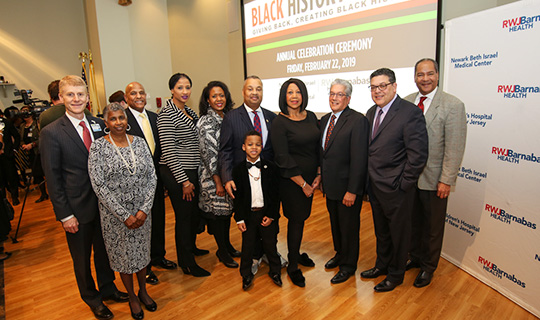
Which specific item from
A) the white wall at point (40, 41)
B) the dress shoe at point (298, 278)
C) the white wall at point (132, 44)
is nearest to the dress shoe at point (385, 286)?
the dress shoe at point (298, 278)

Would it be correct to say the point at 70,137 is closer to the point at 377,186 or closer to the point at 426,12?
the point at 377,186

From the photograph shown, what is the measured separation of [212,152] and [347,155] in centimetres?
111

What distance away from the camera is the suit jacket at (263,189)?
248 centimetres

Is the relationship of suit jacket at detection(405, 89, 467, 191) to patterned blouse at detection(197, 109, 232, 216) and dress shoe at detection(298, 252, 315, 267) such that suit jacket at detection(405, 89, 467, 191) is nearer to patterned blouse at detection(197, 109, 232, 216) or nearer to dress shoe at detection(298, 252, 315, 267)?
dress shoe at detection(298, 252, 315, 267)

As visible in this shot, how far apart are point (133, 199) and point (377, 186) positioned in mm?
1777

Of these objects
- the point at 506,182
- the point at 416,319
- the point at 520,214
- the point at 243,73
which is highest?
the point at 243,73

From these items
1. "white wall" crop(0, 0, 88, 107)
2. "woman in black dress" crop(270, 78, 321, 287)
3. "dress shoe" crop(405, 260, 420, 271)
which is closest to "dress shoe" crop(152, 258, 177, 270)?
"woman in black dress" crop(270, 78, 321, 287)

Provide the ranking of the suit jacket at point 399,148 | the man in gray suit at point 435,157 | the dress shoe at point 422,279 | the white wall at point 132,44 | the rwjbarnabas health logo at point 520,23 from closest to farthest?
→ the rwjbarnabas health logo at point 520,23 < the suit jacket at point 399,148 < the man in gray suit at point 435,157 < the dress shoe at point 422,279 < the white wall at point 132,44

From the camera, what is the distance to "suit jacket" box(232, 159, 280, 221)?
248 cm

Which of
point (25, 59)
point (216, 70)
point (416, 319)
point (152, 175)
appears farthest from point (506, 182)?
point (25, 59)

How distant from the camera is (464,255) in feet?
9.36

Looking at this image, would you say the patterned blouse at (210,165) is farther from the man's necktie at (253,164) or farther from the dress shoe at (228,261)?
the dress shoe at (228,261)

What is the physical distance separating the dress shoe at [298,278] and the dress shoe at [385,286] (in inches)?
22.9

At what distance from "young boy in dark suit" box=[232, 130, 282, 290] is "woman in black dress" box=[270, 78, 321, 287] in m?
0.11
